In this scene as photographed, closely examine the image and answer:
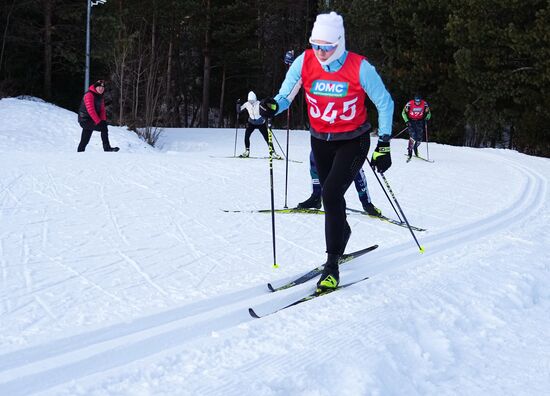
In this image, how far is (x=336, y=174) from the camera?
3.81 metres

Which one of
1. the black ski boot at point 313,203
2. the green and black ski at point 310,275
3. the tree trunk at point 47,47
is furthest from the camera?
the tree trunk at point 47,47

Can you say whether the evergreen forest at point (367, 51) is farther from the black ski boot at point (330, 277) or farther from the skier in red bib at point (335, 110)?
the black ski boot at point (330, 277)

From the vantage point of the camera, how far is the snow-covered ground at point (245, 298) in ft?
8.54

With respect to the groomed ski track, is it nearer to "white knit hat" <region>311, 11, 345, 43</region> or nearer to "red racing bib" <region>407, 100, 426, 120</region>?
"white knit hat" <region>311, 11, 345, 43</region>

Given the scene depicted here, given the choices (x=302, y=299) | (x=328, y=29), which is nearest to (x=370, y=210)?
(x=302, y=299)

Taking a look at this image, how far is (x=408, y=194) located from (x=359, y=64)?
4856 millimetres

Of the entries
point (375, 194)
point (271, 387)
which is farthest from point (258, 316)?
point (375, 194)

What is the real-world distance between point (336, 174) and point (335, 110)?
0.48 metres

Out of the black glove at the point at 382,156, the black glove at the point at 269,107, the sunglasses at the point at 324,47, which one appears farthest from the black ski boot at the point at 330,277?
the sunglasses at the point at 324,47

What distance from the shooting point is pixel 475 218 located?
6496mm

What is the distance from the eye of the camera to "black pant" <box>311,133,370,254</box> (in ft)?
12.5

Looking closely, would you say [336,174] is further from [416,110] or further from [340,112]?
[416,110]

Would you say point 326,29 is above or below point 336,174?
above

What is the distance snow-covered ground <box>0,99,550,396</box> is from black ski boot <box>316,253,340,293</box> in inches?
6.1
